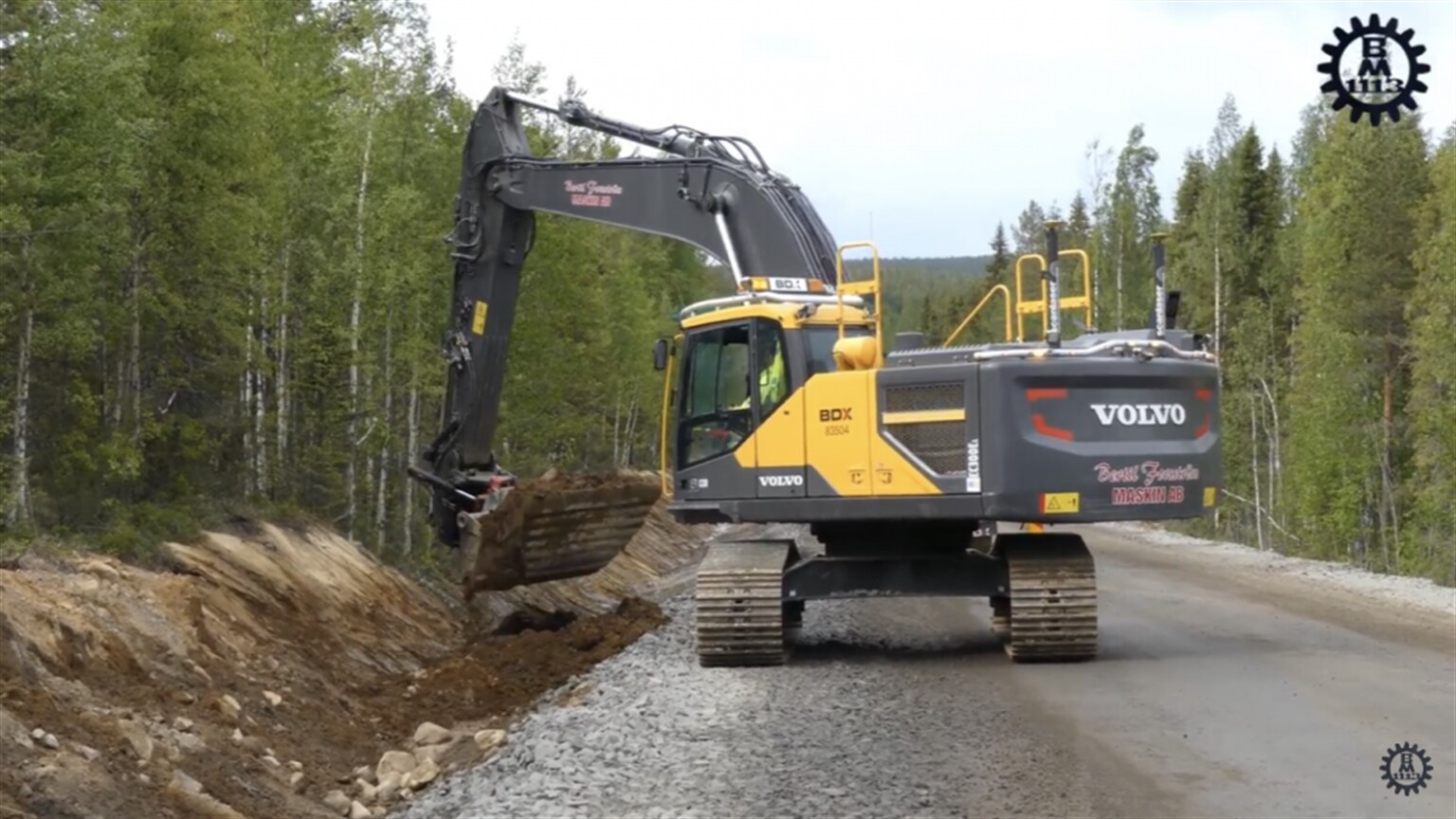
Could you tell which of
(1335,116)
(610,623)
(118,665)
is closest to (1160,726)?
(118,665)

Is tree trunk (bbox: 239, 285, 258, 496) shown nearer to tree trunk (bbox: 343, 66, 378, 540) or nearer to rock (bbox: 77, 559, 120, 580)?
tree trunk (bbox: 343, 66, 378, 540)

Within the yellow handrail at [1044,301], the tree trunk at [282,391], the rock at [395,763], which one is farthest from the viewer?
the tree trunk at [282,391]

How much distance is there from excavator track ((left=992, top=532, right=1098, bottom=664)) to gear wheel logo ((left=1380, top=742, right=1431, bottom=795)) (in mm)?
3686

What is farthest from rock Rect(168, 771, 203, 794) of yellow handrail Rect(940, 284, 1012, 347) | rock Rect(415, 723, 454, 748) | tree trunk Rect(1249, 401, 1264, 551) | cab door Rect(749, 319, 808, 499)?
tree trunk Rect(1249, 401, 1264, 551)

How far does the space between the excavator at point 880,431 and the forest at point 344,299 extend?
2375 mm

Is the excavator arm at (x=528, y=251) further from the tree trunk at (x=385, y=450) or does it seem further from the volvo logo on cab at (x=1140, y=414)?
the tree trunk at (x=385, y=450)

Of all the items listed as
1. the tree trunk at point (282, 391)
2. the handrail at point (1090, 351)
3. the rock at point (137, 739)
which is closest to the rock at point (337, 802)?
the rock at point (137, 739)

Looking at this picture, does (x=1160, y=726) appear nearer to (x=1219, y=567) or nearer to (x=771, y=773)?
(x=771, y=773)

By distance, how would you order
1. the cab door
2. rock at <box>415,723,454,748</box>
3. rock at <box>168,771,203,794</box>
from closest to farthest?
rock at <box>168,771,203,794</box>, rock at <box>415,723,454,748</box>, the cab door

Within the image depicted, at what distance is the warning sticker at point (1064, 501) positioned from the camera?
1198cm

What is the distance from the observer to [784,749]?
9516 mm

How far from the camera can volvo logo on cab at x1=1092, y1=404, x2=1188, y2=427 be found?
12.1 m

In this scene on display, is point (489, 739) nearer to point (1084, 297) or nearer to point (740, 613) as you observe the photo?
point (740, 613)

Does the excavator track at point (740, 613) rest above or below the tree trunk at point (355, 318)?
below
